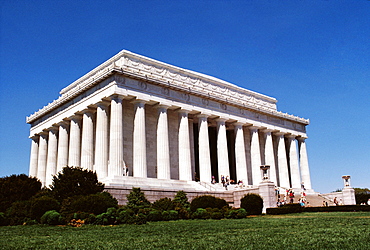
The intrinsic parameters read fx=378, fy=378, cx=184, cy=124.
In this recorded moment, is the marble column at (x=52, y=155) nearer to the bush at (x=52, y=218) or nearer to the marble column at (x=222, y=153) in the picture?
the marble column at (x=222, y=153)

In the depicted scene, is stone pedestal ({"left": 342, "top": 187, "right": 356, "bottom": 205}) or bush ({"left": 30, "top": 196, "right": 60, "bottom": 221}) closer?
bush ({"left": 30, "top": 196, "right": 60, "bottom": 221})

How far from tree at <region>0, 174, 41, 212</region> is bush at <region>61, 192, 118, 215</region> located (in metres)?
7.31

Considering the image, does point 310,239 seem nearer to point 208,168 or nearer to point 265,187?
point 265,187

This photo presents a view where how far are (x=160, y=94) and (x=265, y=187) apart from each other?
60.3 ft

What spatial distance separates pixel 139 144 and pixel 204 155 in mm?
10688

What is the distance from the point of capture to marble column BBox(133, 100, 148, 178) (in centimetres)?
4291

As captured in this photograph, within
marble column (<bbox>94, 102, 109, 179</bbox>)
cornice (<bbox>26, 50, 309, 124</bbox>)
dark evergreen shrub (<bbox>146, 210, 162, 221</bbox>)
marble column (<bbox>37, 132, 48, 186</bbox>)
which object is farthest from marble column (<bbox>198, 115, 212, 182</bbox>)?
dark evergreen shrub (<bbox>146, 210, 162, 221</bbox>)

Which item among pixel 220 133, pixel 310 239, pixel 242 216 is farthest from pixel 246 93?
pixel 310 239

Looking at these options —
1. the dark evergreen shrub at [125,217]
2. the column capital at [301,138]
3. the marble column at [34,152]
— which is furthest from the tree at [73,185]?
the column capital at [301,138]

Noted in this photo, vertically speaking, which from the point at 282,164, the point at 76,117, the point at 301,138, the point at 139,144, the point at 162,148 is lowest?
the point at 282,164

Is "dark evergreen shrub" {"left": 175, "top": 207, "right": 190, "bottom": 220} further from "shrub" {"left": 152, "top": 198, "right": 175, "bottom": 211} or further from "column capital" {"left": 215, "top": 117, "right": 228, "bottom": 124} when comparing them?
"column capital" {"left": 215, "top": 117, "right": 228, "bottom": 124}

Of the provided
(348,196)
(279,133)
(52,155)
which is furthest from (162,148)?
(279,133)

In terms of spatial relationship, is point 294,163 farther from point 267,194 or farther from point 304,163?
point 267,194

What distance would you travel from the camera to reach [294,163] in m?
65.1
